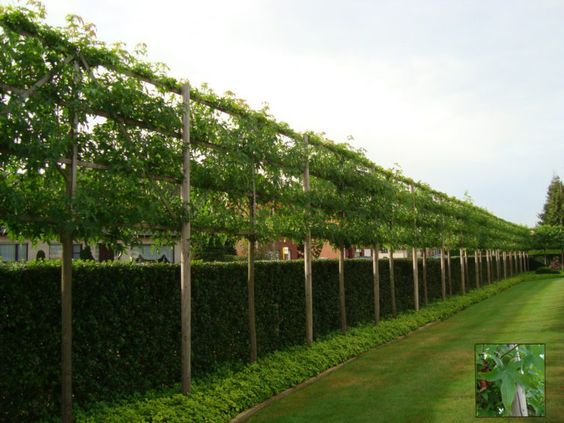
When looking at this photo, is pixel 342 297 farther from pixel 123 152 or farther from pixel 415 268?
pixel 123 152

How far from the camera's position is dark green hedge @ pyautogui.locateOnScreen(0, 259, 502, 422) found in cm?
577

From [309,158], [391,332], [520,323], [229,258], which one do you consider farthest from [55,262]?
[229,258]

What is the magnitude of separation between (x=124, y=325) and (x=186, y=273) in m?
1.13

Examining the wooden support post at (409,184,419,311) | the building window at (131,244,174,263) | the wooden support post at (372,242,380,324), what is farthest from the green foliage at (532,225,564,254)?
the wooden support post at (372,242,380,324)

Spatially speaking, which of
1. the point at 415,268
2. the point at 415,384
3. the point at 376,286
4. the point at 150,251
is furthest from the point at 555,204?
the point at 150,251

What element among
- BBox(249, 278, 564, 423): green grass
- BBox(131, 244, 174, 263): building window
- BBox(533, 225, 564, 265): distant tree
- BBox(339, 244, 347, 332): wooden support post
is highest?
BBox(533, 225, 564, 265): distant tree

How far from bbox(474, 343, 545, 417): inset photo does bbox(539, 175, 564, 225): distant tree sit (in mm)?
84822

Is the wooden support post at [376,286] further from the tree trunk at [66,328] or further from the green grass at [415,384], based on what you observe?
the tree trunk at [66,328]

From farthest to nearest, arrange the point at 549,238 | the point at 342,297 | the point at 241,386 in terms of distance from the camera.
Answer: the point at 549,238 → the point at 342,297 → the point at 241,386

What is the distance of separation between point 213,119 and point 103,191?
111 inches

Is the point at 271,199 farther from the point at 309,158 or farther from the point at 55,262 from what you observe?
the point at 55,262

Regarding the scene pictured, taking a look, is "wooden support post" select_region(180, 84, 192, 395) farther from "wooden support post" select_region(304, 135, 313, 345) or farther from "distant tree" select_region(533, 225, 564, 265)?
"distant tree" select_region(533, 225, 564, 265)

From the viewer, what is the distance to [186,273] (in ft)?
25.3

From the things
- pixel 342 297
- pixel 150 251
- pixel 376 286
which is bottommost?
pixel 342 297
